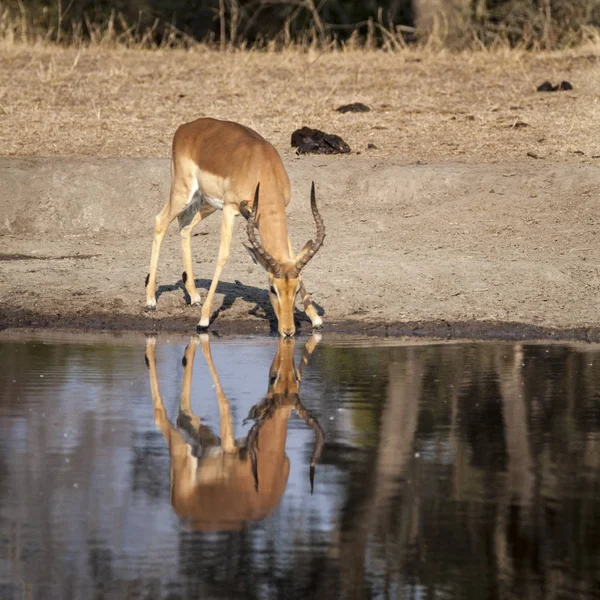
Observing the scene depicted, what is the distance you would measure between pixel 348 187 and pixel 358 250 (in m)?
2.03

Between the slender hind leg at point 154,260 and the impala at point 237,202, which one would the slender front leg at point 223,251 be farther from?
the slender hind leg at point 154,260

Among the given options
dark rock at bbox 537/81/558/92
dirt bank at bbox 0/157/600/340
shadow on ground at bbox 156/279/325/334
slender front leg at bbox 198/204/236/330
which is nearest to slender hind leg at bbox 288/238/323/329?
shadow on ground at bbox 156/279/325/334

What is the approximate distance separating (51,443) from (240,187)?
14.3 feet

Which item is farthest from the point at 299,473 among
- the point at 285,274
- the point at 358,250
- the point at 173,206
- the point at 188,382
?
the point at 358,250

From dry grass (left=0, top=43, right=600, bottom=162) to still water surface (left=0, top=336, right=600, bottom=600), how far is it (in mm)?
7927

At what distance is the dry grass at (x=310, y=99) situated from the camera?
60.6ft

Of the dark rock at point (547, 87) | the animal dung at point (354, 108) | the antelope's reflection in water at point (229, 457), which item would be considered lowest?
the antelope's reflection in water at point (229, 457)

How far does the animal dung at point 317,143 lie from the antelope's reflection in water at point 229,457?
8159mm

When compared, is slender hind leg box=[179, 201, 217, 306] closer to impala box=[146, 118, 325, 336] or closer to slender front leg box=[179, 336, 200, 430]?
impala box=[146, 118, 325, 336]

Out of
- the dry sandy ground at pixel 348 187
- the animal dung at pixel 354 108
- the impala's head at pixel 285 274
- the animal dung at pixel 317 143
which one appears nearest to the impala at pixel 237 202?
the impala's head at pixel 285 274

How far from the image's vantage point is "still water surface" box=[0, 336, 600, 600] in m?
5.77

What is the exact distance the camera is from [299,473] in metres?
7.25

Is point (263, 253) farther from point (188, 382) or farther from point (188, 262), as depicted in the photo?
point (188, 262)

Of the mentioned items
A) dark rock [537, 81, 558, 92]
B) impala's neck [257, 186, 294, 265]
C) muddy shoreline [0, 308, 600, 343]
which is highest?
dark rock [537, 81, 558, 92]
